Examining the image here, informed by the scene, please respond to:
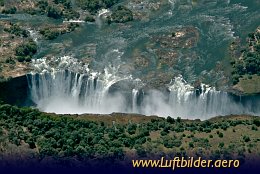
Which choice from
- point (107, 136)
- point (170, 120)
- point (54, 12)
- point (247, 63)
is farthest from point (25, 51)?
point (247, 63)

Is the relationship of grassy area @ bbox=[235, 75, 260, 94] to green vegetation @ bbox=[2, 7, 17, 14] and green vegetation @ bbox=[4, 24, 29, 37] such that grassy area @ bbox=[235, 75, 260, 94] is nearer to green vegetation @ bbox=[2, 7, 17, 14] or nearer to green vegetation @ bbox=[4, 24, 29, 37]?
green vegetation @ bbox=[4, 24, 29, 37]

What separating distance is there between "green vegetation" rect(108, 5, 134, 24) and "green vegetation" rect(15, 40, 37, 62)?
18957mm

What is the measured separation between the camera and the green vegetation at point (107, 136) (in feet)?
417

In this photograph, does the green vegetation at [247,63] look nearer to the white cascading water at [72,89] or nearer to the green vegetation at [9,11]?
the white cascading water at [72,89]

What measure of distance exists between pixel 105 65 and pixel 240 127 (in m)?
35.2

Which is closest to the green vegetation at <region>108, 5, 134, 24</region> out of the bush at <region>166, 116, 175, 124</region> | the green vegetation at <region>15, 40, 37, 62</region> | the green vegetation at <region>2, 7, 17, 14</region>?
the green vegetation at <region>15, 40, 37, 62</region>

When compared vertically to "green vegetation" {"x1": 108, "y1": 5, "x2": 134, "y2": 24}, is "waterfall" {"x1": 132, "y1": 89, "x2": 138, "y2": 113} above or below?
below

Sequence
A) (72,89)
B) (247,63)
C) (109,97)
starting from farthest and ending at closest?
(247,63), (72,89), (109,97)

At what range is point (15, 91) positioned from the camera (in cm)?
15462

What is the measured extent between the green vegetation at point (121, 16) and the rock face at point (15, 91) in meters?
28.3

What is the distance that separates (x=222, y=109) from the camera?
500 ft

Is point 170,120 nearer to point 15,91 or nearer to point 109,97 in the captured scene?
point 109,97

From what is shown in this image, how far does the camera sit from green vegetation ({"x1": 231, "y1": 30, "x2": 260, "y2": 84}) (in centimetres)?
15850

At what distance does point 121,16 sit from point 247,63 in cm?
3156
